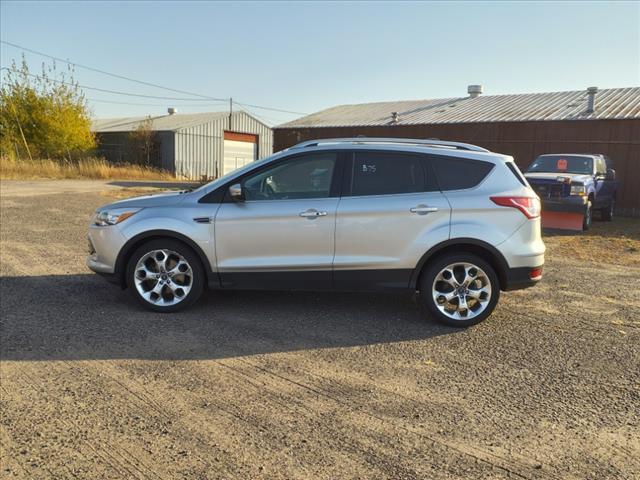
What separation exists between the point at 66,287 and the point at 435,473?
5.29 metres

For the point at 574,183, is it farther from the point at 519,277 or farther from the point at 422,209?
the point at 422,209

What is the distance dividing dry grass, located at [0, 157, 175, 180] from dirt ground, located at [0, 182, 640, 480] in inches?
1054

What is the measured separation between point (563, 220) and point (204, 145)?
31.9m


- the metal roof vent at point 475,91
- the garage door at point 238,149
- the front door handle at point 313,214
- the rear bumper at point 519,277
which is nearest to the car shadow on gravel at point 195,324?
the rear bumper at point 519,277

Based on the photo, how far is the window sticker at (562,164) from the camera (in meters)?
14.0

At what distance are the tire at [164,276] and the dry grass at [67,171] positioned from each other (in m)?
26.7

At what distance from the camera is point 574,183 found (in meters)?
12.7

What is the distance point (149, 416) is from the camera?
335 cm

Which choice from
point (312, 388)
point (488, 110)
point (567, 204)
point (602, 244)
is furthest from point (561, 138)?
point (312, 388)

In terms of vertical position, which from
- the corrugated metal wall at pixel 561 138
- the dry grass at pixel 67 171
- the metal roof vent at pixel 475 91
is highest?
the metal roof vent at pixel 475 91

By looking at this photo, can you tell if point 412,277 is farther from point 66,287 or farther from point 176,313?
point 66,287

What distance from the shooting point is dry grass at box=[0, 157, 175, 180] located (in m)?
29.5

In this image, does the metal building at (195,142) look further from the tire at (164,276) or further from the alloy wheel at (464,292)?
the alloy wheel at (464,292)

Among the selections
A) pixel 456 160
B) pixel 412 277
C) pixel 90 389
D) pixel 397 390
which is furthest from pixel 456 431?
pixel 456 160
